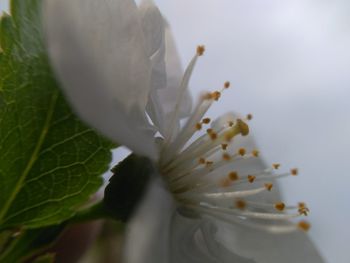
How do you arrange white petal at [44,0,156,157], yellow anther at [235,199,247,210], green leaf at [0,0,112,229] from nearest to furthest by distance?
white petal at [44,0,156,157]
green leaf at [0,0,112,229]
yellow anther at [235,199,247,210]

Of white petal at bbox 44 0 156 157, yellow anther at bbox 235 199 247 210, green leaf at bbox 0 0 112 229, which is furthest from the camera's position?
yellow anther at bbox 235 199 247 210

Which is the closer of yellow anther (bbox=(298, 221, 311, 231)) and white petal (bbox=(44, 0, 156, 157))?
white petal (bbox=(44, 0, 156, 157))

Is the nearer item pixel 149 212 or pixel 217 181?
pixel 149 212

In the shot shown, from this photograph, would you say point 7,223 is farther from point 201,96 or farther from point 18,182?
point 201,96

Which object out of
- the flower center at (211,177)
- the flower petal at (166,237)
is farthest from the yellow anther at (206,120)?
the flower petal at (166,237)

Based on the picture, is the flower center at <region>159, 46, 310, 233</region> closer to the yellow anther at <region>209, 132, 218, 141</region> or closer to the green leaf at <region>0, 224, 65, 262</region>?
the yellow anther at <region>209, 132, 218, 141</region>

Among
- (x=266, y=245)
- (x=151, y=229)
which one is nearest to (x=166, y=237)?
(x=151, y=229)

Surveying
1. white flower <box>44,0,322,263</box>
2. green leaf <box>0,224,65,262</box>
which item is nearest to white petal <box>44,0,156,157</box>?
white flower <box>44,0,322,263</box>

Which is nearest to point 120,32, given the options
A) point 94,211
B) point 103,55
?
point 103,55
